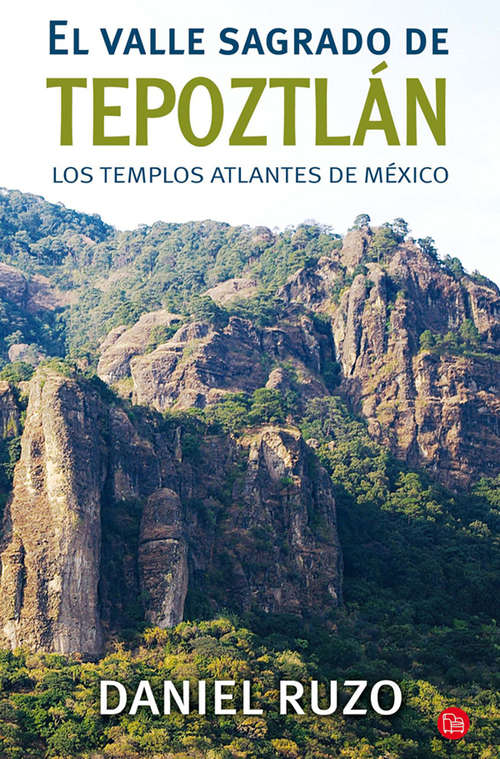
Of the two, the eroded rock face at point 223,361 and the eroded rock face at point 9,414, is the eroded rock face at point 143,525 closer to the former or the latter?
the eroded rock face at point 9,414

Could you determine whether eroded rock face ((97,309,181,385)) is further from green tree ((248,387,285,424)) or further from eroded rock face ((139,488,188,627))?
eroded rock face ((139,488,188,627))

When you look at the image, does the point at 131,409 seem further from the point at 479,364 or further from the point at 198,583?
the point at 479,364

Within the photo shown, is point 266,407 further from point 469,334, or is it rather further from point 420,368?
point 469,334

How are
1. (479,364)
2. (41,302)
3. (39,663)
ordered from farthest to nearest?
(41,302) → (479,364) → (39,663)

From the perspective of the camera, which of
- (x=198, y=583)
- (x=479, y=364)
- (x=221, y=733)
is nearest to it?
(x=221, y=733)

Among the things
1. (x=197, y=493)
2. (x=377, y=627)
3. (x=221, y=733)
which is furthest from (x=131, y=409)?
(x=221, y=733)

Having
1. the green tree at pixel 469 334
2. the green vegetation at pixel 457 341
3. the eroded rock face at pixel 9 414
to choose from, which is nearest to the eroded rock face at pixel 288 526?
the eroded rock face at pixel 9 414

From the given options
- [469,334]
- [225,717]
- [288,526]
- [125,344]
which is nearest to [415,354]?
[469,334]
